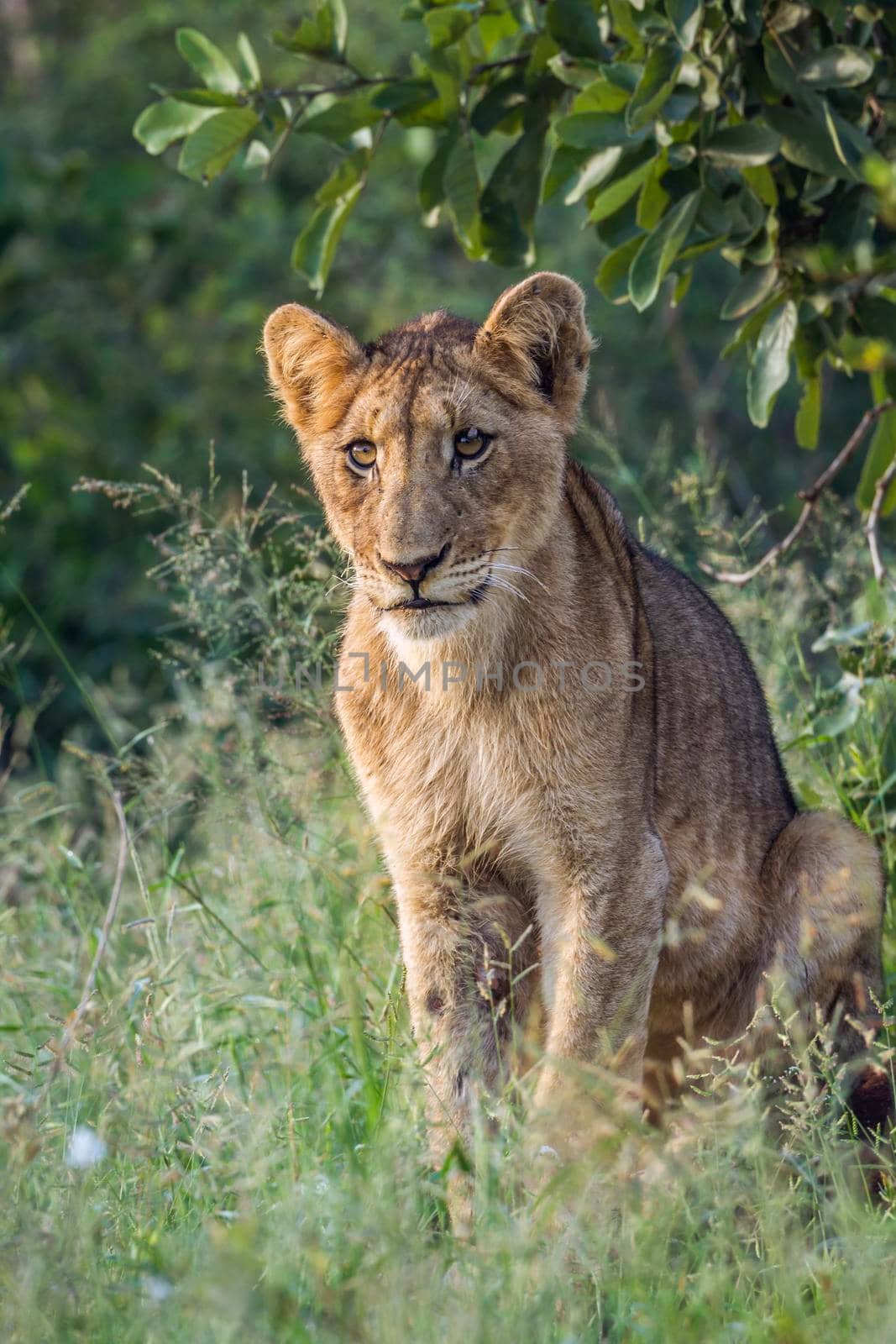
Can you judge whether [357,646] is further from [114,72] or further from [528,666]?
[114,72]

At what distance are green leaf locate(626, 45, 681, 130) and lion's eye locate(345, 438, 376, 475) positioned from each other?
0.83 metres

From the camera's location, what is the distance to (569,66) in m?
3.85

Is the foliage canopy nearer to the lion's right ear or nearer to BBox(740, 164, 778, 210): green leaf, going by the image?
BBox(740, 164, 778, 210): green leaf

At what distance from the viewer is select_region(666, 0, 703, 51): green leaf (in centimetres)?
334

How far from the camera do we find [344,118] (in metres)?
3.89

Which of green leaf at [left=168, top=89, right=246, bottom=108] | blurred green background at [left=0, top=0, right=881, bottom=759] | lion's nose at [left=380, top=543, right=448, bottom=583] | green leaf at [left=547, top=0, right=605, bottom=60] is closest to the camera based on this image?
lion's nose at [left=380, top=543, right=448, bottom=583]

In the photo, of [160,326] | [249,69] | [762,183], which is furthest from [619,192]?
[160,326]

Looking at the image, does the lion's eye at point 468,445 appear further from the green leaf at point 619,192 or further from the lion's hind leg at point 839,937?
→ the lion's hind leg at point 839,937

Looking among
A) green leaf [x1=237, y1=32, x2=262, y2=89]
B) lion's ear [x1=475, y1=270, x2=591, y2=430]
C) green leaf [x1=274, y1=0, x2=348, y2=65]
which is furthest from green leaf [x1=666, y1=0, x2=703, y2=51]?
green leaf [x1=237, y1=32, x2=262, y2=89]

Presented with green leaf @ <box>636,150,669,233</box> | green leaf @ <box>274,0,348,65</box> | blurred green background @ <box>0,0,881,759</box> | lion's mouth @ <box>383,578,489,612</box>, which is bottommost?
blurred green background @ <box>0,0,881,759</box>

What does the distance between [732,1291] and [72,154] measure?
8.16 meters

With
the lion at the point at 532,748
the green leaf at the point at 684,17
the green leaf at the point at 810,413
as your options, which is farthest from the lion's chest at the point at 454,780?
the green leaf at the point at 684,17

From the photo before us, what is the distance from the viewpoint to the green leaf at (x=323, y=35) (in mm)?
3676

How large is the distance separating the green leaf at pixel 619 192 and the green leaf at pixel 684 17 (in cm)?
30
